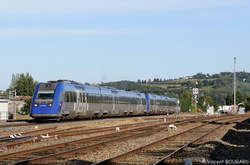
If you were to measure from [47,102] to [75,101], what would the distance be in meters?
3.33

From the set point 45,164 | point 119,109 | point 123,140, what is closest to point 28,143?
point 123,140

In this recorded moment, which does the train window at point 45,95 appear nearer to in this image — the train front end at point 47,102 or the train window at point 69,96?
the train front end at point 47,102

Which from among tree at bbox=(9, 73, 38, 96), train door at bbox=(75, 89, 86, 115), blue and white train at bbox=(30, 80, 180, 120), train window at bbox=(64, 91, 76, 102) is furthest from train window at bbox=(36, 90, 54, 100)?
tree at bbox=(9, 73, 38, 96)

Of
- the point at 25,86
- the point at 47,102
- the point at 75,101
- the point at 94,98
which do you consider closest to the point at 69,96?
the point at 75,101

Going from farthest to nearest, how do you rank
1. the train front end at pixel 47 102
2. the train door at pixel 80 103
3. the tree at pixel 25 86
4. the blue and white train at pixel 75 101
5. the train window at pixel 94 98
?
the tree at pixel 25 86 → the train window at pixel 94 98 → the train door at pixel 80 103 → the blue and white train at pixel 75 101 → the train front end at pixel 47 102

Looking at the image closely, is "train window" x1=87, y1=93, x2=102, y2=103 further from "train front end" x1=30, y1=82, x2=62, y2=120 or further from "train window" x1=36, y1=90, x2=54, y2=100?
"train window" x1=36, y1=90, x2=54, y2=100

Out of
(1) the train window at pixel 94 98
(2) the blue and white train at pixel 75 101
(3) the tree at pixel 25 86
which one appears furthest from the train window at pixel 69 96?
(3) the tree at pixel 25 86

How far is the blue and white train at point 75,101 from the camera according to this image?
1264 inches

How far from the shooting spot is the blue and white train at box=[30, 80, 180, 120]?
105 ft

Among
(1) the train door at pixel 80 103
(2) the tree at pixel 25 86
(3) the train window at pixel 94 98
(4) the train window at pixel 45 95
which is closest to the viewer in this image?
(4) the train window at pixel 45 95

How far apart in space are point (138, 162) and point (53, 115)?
2008 cm

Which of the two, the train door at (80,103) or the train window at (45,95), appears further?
the train door at (80,103)

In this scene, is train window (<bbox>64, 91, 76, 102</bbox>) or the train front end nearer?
the train front end

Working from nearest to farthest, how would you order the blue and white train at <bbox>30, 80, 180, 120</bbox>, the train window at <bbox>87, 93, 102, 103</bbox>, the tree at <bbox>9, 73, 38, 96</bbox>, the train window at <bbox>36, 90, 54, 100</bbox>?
the blue and white train at <bbox>30, 80, 180, 120</bbox> < the train window at <bbox>36, 90, 54, 100</bbox> < the train window at <bbox>87, 93, 102, 103</bbox> < the tree at <bbox>9, 73, 38, 96</bbox>
